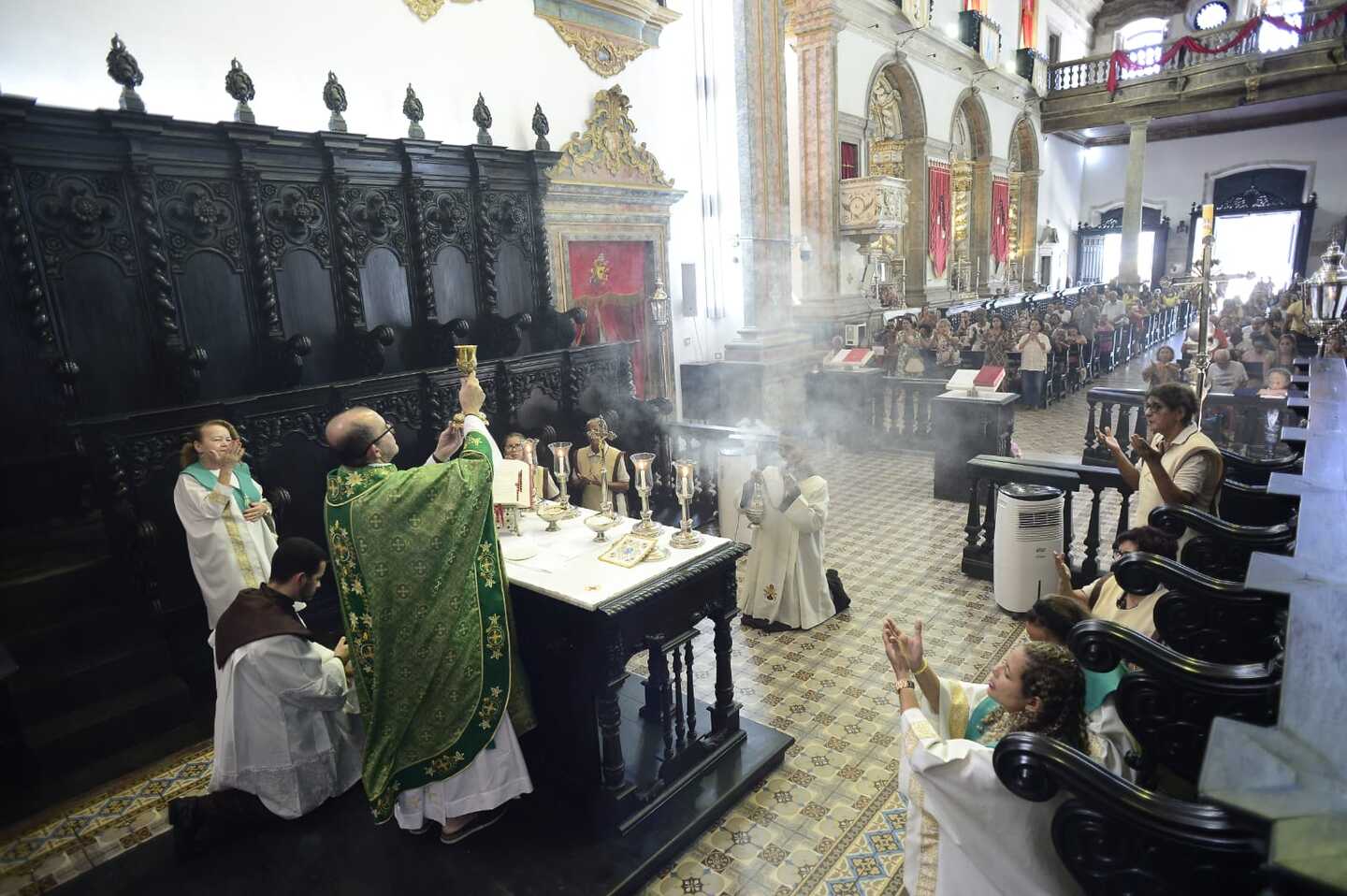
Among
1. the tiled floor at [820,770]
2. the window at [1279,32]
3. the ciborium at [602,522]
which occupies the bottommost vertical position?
the tiled floor at [820,770]

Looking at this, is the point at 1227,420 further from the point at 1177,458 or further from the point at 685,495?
the point at 685,495

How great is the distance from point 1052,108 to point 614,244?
20.0 meters

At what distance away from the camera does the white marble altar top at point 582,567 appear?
3.29m

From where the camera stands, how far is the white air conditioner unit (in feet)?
18.0

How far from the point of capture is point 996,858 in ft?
7.09

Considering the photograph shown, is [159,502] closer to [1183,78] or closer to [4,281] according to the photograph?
[4,281]

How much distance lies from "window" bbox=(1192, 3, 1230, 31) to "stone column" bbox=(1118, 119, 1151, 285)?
613cm

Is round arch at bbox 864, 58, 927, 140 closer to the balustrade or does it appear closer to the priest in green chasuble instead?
the balustrade

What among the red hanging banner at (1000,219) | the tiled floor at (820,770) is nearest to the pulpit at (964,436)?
the tiled floor at (820,770)

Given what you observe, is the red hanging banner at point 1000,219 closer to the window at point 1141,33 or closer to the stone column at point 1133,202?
the stone column at point 1133,202

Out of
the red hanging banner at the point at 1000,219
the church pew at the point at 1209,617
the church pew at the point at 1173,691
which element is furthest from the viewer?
the red hanging banner at the point at 1000,219

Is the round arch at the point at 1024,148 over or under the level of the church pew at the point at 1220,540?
over

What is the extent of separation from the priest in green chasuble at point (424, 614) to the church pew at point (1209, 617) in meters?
2.44

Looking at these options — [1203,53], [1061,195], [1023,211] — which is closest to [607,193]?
[1023,211]
